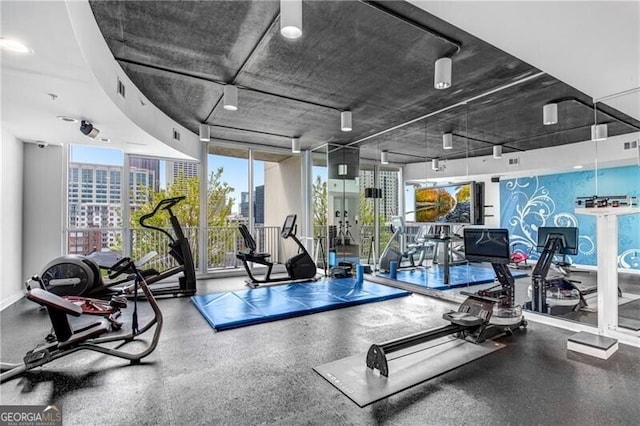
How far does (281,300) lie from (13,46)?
13.9 feet

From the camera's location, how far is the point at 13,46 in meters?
2.46

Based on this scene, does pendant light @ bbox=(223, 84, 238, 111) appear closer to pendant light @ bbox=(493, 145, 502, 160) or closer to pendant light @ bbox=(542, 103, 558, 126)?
pendant light @ bbox=(493, 145, 502, 160)

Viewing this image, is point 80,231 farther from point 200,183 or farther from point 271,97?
point 271,97

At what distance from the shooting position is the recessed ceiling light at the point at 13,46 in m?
2.39

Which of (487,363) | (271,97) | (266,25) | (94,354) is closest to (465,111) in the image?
(271,97)

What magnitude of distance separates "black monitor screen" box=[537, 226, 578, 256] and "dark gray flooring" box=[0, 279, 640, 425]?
108cm

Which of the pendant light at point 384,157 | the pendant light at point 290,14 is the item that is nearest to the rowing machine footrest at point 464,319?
the pendant light at point 290,14

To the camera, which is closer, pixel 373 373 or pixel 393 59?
pixel 373 373

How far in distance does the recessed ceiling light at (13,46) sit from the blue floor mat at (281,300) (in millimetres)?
3222

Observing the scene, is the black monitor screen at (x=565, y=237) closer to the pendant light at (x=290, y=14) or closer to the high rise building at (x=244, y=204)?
the pendant light at (x=290, y=14)

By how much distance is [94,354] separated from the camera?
10.6 feet

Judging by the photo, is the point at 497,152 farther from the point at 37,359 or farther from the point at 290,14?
the point at 37,359

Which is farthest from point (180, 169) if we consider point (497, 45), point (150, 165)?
point (497, 45)

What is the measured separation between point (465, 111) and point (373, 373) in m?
4.38
